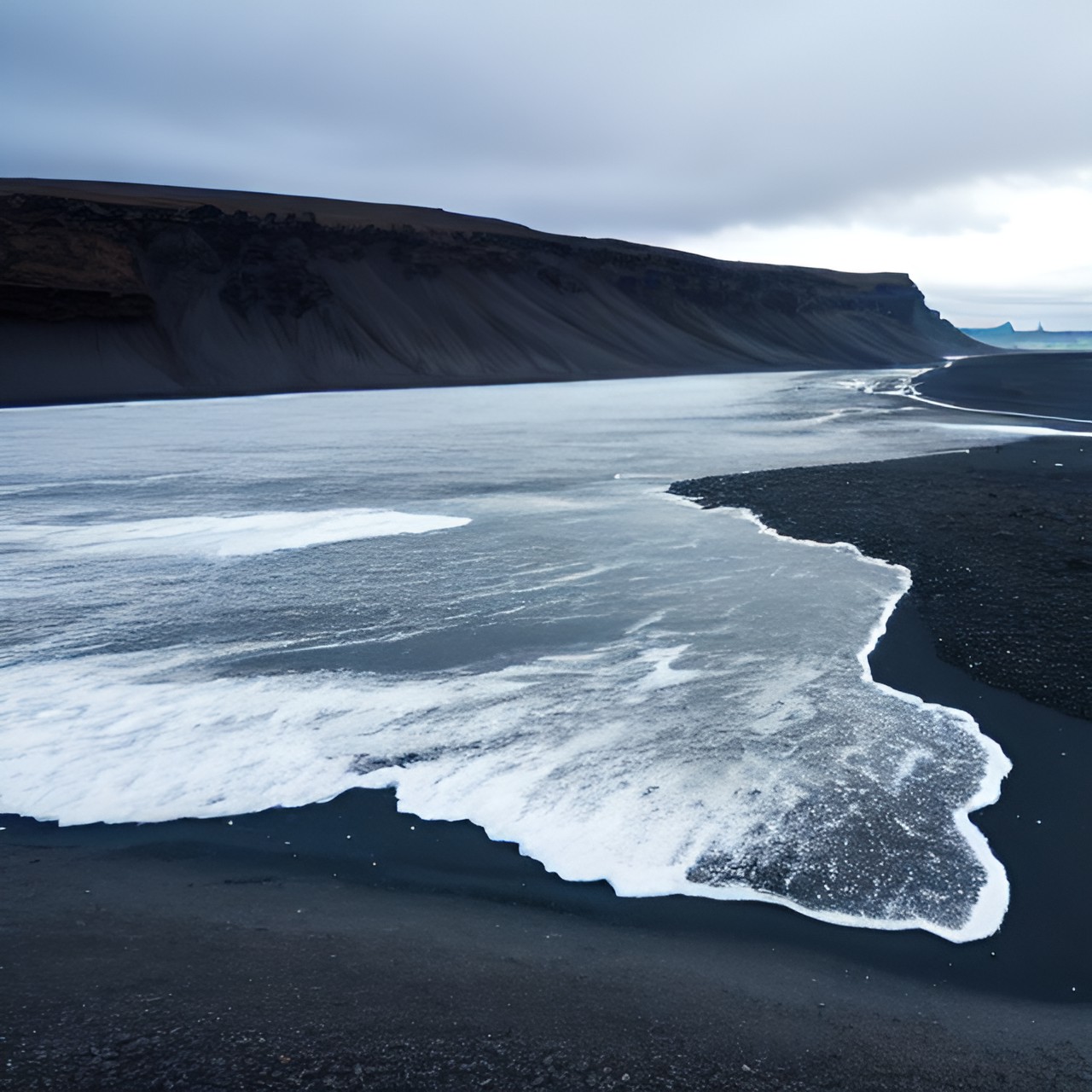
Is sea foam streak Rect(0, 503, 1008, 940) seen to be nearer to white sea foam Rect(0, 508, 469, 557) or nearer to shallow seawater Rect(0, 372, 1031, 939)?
shallow seawater Rect(0, 372, 1031, 939)

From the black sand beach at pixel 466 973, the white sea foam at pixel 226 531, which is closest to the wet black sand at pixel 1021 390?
the white sea foam at pixel 226 531

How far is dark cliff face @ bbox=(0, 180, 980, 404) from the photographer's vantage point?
1806 inches

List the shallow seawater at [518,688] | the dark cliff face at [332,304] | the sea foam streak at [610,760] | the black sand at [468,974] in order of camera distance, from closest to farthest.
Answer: the black sand at [468,974], the sea foam streak at [610,760], the shallow seawater at [518,688], the dark cliff face at [332,304]

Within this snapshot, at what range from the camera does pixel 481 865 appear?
3.81 metres

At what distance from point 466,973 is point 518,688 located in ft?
8.55

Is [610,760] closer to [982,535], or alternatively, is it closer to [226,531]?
[982,535]

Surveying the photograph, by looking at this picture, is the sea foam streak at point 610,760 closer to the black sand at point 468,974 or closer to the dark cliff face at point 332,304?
the black sand at point 468,974

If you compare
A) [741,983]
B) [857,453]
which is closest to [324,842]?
[741,983]

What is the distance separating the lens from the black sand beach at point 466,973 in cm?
262

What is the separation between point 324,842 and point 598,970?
1.48 metres

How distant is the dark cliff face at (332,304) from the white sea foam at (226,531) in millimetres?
34690

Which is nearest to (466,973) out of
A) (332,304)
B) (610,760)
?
(610,760)

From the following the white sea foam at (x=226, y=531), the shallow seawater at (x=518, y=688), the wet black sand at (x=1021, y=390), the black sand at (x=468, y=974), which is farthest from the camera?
the wet black sand at (x=1021, y=390)

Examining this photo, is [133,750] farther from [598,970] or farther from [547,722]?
[598,970]
